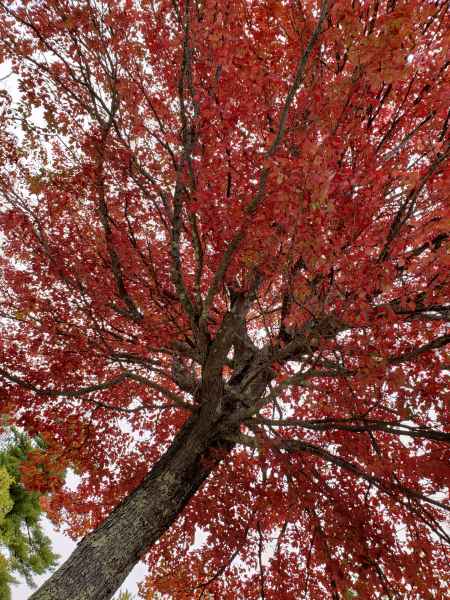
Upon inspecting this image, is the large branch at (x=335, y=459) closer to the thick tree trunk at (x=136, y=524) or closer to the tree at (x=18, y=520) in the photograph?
the thick tree trunk at (x=136, y=524)

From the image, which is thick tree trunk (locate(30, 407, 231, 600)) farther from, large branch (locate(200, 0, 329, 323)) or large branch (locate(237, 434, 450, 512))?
large branch (locate(200, 0, 329, 323))

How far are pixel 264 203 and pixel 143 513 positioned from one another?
4.41 metres

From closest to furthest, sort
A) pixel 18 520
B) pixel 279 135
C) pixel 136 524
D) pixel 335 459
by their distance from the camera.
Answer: pixel 279 135 < pixel 136 524 < pixel 335 459 < pixel 18 520

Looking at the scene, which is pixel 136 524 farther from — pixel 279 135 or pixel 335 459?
pixel 279 135

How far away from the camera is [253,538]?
6.82 m

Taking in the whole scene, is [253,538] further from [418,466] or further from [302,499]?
[418,466]

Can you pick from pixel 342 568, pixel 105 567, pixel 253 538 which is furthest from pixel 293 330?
pixel 253 538

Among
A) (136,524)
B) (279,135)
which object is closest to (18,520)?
(136,524)

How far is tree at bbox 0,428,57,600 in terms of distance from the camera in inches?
535

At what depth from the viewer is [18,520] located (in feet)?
48.4

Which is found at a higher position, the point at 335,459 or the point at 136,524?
the point at 335,459

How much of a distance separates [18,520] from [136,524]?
1434 centimetres

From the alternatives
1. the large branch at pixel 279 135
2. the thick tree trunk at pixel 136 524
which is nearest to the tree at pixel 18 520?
the thick tree trunk at pixel 136 524

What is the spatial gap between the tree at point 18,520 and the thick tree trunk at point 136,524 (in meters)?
10.8
